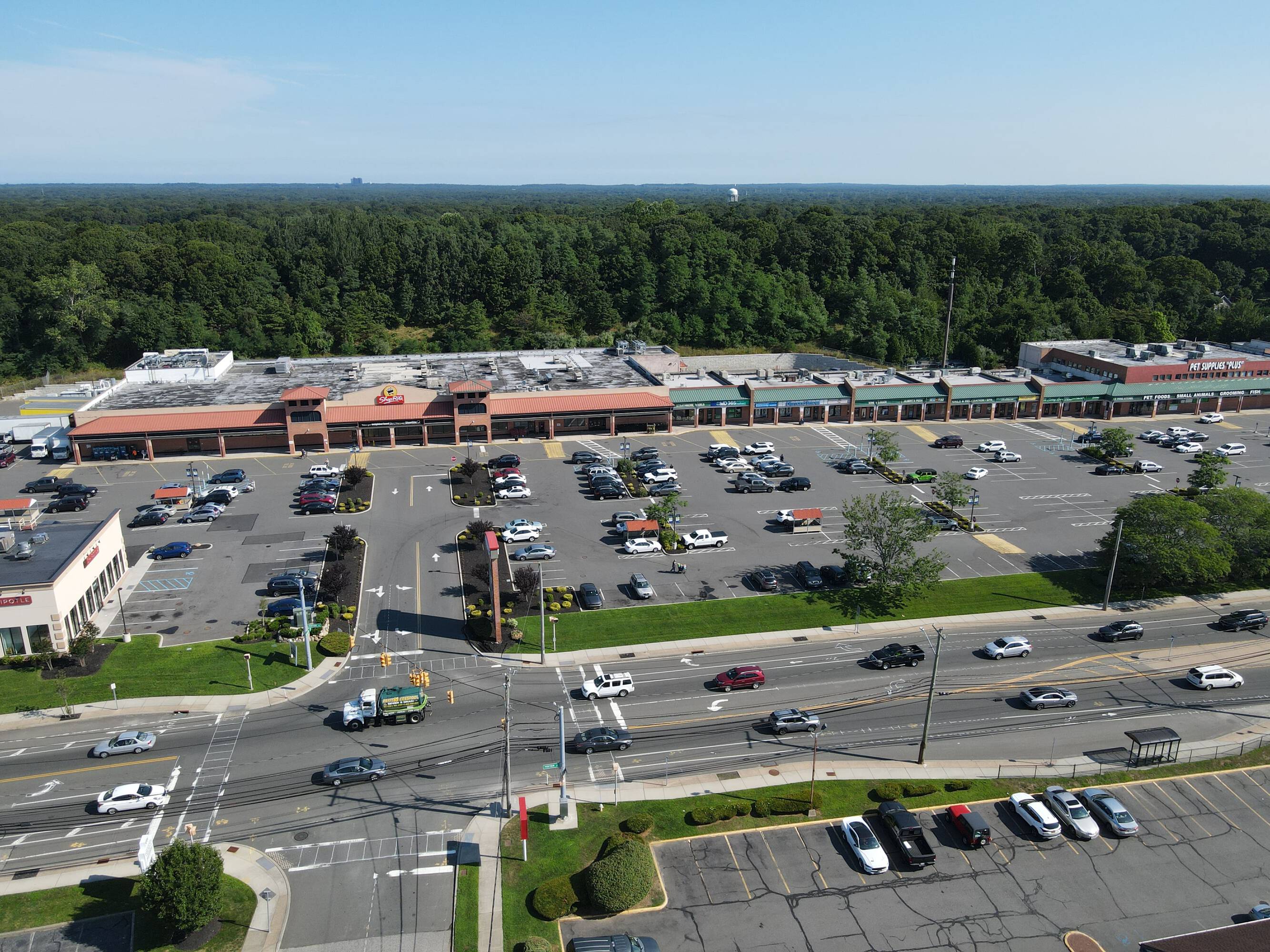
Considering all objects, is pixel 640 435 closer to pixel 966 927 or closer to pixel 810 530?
pixel 810 530

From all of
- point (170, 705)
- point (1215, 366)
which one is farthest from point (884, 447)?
point (170, 705)

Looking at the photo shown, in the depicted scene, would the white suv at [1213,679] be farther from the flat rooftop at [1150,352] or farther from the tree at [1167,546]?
the flat rooftop at [1150,352]

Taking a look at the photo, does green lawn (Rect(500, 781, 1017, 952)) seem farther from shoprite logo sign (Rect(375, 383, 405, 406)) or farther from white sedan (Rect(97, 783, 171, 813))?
shoprite logo sign (Rect(375, 383, 405, 406))

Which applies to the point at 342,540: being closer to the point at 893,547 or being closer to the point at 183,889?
the point at 183,889

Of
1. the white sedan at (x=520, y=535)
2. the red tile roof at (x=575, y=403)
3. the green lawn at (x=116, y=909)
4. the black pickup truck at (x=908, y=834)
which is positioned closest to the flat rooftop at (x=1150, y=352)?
the red tile roof at (x=575, y=403)

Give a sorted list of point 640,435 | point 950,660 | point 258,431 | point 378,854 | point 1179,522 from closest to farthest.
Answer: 1. point 378,854
2. point 950,660
3. point 1179,522
4. point 258,431
5. point 640,435

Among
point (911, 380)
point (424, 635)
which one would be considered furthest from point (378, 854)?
point (911, 380)
